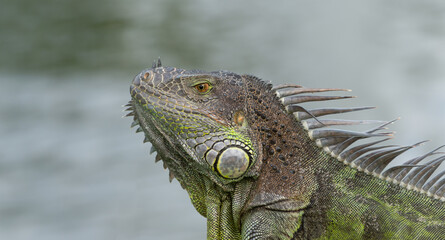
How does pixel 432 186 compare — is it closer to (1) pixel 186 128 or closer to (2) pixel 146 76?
(1) pixel 186 128

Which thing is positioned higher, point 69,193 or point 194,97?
point 69,193

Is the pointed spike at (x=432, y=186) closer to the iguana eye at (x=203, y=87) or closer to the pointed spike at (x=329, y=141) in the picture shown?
the pointed spike at (x=329, y=141)

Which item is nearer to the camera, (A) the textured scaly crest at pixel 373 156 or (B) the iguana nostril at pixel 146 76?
(A) the textured scaly crest at pixel 373 156

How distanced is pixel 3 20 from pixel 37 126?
8.47 feet

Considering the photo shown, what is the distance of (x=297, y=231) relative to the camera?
2750 millimetres

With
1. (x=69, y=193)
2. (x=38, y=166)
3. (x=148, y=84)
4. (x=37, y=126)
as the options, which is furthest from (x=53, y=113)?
(x=148, y=84)

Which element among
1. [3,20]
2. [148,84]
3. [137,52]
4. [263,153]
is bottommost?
[263,153]

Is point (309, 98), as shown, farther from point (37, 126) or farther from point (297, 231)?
point (37, 126)

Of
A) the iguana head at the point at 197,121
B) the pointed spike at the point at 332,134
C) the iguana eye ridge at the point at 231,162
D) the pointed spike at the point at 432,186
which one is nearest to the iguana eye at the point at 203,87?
the iguana head at the point at 197,121

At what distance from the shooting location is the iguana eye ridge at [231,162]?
8.93 feet

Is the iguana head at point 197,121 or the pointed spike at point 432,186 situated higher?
the iguana head at point 197,121

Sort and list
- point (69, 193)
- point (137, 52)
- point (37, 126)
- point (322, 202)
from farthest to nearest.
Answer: point (137, 52), point (37, 126), point (69, 193), point (322, 202)

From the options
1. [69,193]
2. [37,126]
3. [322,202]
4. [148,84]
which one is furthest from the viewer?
[37,126]

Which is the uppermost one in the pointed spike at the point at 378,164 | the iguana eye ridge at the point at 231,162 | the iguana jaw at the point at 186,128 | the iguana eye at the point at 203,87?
the iguana eye at the point at 203,87
